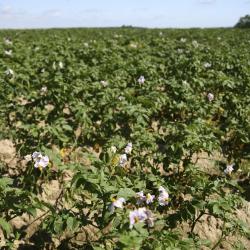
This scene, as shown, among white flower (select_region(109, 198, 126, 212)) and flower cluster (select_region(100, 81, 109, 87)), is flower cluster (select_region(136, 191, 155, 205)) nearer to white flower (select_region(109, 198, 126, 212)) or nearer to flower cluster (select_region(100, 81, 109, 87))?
white flower (select_region(109, 198, 126, 212))

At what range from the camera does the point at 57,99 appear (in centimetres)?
579

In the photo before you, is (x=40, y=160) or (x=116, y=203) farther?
(x=40, y=160)

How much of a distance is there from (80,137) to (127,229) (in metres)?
3.07

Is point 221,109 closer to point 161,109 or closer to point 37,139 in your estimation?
point 161,109

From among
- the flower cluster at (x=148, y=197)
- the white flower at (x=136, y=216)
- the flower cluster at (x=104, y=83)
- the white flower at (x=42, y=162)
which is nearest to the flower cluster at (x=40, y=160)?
the white flower at (x=42, y=162)

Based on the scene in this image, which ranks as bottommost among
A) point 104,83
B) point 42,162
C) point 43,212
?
point 43,212

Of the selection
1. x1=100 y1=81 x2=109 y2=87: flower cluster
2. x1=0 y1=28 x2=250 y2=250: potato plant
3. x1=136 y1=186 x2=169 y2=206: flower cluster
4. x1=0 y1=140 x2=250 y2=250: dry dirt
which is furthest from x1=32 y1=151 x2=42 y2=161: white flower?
x1=100 y1=81 x2=109 y2=87: flower cluster

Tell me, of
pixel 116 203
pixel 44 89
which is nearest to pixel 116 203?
pixel 116 203

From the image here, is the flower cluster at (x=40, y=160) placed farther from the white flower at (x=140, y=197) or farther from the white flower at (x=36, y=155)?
the white flower at (x=140, y=197)

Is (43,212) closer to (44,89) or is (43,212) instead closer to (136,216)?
(136,216)

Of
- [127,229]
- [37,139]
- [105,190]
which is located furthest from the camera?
[37,139]

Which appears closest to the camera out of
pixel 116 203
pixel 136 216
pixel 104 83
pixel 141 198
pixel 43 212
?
pixel 136 216

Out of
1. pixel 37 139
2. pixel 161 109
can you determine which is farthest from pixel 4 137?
pixel 161 109

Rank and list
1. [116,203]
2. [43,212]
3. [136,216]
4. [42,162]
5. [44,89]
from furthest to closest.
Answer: [44,89], [43,212], [42,162], [116,203], [136,216]
